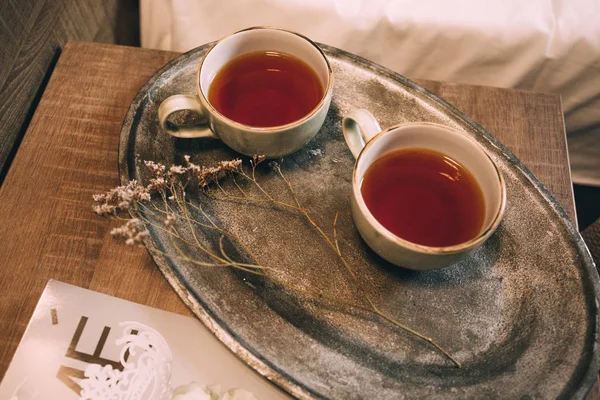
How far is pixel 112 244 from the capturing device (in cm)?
85

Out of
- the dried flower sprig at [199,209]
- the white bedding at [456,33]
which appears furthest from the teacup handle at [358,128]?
the white bedding at [456,33]

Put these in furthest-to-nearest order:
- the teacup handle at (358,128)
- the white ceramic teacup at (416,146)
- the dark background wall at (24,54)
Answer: the dark background wall at (24,54)
the teacup handle at (358,128)
the white ceramic teacup at (416,146)

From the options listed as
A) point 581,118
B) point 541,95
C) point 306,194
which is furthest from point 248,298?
point 581,118

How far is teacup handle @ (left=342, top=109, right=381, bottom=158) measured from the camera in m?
0.78

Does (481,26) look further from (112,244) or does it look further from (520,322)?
(112,244)

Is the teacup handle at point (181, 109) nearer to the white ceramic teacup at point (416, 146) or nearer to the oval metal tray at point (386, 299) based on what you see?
the oval metal tray at point (386, 299)

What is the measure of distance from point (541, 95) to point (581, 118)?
0.36m

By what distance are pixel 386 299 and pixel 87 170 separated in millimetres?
615

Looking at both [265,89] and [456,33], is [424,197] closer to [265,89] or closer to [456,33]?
[265,89]

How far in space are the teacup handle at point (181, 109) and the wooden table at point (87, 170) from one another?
0.59ft

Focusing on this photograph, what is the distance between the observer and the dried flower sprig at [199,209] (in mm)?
746

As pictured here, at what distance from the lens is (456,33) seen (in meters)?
1.18

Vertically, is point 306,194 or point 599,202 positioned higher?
point 306,194

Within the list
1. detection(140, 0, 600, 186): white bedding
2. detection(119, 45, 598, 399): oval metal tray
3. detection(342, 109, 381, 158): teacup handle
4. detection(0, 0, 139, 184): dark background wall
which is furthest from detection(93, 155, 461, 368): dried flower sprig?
detection(140, 0, 600, 186): white bedding
